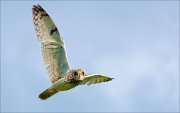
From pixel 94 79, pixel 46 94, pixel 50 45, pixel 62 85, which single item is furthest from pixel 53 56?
pixel 94 79

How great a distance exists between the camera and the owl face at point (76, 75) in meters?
14.8

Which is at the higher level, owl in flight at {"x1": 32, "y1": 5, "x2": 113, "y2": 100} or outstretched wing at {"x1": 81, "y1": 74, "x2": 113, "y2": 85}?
owl in flight at {"x1": 32, "y1": 5, "x2": 113, "y2": 100}

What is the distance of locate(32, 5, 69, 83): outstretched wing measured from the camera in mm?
15996

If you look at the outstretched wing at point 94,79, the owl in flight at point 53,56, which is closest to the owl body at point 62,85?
the owl in flight at point 53,56

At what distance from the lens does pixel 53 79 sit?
51.5ft

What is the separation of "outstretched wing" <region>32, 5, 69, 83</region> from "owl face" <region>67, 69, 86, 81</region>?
722 millimetres

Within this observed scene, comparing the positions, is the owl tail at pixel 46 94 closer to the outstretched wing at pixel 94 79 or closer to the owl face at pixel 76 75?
the owl face at pixel 76 75

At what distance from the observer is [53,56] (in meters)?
16.3

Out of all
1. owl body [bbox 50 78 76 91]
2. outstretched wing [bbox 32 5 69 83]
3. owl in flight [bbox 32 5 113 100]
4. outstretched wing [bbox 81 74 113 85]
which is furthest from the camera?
outstretched wing [bbox 32 5 69 83]

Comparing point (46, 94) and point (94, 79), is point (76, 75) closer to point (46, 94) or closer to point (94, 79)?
point (94, 79)

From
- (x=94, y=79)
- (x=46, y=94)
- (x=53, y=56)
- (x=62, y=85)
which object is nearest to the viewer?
(x=62, y=85)

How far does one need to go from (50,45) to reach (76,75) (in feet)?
6.12

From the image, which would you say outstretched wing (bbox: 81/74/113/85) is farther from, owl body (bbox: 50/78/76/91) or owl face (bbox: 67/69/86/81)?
owl body (bbox: 50/78/76/91)

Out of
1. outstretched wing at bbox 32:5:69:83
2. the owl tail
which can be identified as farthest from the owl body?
outstretched wing at bbox 32:5:69:83
